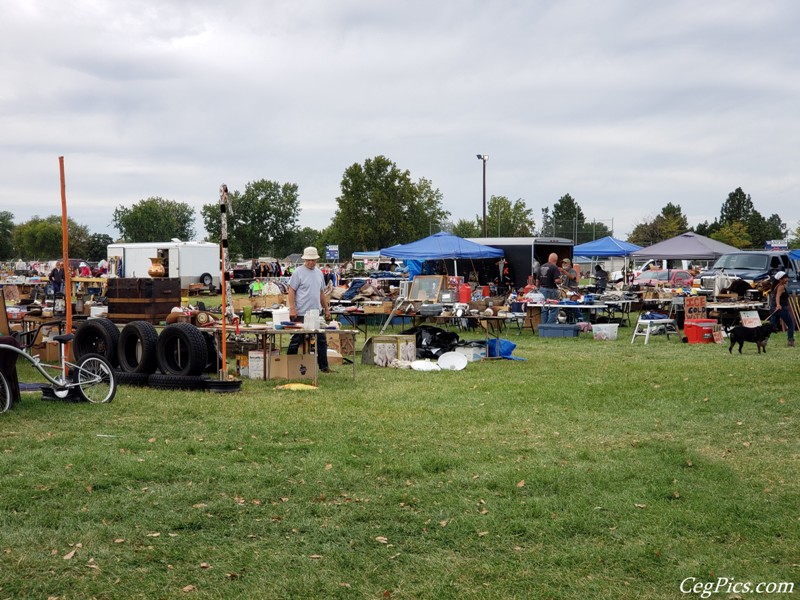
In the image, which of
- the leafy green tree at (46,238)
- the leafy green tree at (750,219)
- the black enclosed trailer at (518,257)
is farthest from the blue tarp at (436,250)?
the leafy green tree at (46,238)

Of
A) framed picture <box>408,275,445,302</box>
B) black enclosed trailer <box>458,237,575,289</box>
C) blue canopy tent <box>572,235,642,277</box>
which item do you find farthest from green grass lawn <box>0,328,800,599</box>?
blue canopy tent <box>572,235,642,277</box>

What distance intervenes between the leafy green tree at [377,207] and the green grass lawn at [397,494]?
51.2 metres

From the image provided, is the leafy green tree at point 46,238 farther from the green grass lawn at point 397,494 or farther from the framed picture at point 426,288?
the green grass lawn at point 397,494

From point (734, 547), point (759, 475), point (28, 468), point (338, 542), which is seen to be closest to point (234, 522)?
point (338, 542)

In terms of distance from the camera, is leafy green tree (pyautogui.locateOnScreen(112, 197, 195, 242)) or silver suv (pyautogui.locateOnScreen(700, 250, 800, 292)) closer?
silver suv (pyautogui.locateOnScreen(700, 250, 800, 292))

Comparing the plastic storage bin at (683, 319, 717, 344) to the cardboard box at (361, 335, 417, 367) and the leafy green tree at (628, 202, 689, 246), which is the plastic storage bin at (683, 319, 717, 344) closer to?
the cardboard box at (361, 335, 417, 367)

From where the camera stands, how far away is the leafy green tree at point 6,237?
363 ft

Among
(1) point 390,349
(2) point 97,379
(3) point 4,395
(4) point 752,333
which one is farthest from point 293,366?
(4) point 752,333

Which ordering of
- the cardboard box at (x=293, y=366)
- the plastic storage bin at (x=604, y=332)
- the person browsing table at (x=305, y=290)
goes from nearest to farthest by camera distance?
the cardboard box at (x=293, y=366) < the person browsing table at (x=305, y=290) < the plastic storage bin at (x=604, y=332)

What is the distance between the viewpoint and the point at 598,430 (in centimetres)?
821

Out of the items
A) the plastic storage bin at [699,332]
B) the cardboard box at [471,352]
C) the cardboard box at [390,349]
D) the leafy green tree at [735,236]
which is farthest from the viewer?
the leafy green tree at [735,236]

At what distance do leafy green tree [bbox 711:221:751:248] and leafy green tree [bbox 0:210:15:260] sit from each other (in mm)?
83059

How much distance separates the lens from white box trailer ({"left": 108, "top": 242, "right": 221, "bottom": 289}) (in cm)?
3894

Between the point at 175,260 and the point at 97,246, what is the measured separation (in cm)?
5280
